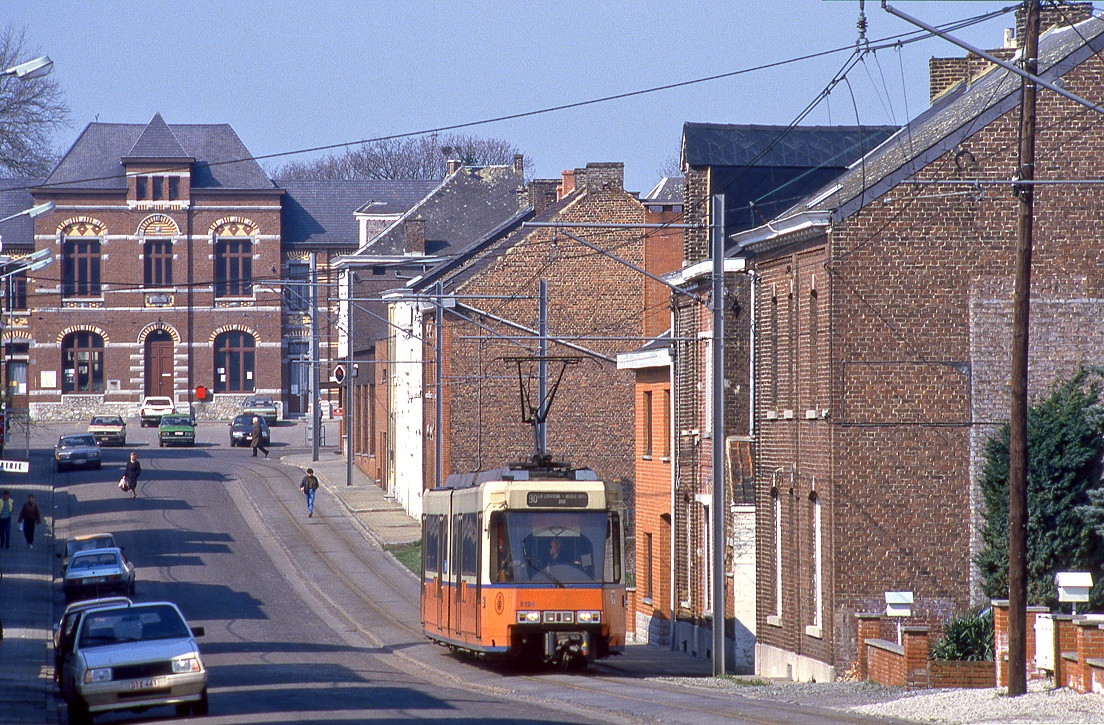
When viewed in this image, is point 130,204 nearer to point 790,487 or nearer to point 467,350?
point 467,350

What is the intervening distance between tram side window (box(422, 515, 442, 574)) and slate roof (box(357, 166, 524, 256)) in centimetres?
4068

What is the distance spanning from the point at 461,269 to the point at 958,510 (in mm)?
29033

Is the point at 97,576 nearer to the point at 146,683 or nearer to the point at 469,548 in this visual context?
the point at 469,548

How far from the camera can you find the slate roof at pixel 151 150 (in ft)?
301

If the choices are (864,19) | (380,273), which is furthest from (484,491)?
(380,273)

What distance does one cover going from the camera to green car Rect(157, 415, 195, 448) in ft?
247

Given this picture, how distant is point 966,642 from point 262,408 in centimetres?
6964

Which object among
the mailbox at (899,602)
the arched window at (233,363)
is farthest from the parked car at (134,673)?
the arched window at (233,363)

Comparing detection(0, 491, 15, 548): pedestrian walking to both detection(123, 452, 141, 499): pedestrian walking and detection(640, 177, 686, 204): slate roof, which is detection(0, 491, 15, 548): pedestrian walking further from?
detection(640, 177, 686, 204): slate roof

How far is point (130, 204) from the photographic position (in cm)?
9169

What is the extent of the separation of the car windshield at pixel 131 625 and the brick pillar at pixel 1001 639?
10.5 metres

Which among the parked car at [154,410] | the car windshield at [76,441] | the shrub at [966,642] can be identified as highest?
the parked car at [154,410]

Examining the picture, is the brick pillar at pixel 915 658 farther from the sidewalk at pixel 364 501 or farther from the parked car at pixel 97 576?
the sidewalk at pixel 364 501

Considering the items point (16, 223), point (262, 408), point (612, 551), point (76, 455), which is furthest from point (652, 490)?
point (16, 223)
